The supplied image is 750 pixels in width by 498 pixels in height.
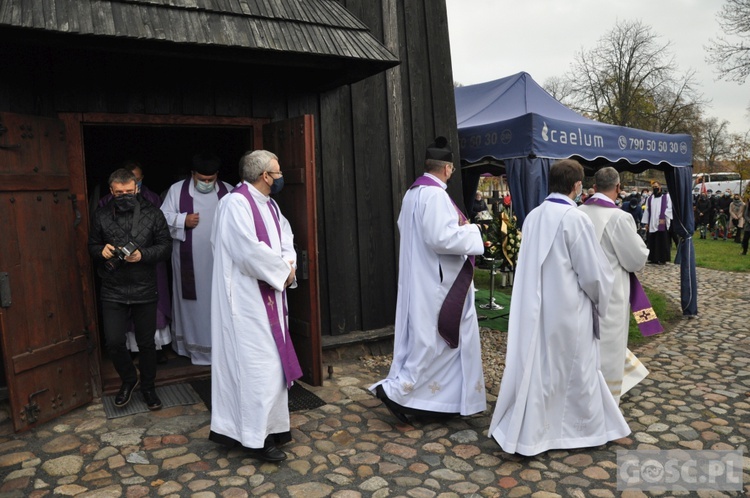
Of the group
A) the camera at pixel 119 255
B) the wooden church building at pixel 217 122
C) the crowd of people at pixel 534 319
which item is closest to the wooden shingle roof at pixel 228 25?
the wooden church building at pixel 217 122

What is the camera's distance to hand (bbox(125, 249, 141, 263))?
4547 millimetres

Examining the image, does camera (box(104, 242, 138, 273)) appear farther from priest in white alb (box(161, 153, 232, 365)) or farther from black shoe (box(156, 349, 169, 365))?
black shoe (box(156, 349, 169, 365))

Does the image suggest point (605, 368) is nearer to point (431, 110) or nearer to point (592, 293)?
point (592, 293)

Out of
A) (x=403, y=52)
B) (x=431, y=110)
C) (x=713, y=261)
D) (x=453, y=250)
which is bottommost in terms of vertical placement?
(x=713, y=261)

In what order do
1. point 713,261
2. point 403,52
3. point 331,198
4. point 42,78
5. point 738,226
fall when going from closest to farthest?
point 42,78, point 331,198, point 403,52, point 713,261, point 738,226

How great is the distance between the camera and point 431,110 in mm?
6711

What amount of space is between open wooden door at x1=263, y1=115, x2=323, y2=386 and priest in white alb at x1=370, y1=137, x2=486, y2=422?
35.7 inches

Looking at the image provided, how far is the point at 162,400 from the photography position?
Result: 5.02m

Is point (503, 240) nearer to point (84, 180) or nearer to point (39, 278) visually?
point (84, 180)

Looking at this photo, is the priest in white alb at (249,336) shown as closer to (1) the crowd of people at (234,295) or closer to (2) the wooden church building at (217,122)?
(1) the crowd of people at (234,295)

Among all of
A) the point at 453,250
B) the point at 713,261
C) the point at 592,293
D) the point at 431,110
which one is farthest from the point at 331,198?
the point at 713,261

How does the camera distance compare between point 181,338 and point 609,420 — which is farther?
point 181,338

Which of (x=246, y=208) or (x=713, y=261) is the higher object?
(x=246, y=208)

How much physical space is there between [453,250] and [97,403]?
3.16 metres
